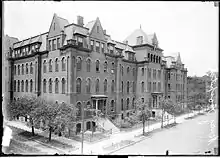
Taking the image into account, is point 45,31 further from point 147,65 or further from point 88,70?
point 147,65

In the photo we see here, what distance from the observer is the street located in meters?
3.33

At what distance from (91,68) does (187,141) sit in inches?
113

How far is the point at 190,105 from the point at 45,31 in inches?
171

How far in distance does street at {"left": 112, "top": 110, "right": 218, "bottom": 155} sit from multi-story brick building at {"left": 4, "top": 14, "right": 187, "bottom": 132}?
944 mm

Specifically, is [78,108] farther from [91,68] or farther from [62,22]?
[62,22]

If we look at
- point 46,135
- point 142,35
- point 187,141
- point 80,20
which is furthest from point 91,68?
point 187,141

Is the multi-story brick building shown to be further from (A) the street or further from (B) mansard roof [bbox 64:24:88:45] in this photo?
(A) the street

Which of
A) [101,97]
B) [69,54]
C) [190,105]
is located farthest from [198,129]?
[69,54]

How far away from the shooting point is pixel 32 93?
3506 millimetres

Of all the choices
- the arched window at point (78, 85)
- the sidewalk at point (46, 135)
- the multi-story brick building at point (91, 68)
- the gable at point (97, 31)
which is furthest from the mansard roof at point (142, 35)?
the sidewalk at point (46, 135)

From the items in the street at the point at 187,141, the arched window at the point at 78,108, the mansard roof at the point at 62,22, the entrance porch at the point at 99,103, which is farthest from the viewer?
the entrance porch at the point at 99,103

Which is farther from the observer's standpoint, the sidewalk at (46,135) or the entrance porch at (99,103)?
the entrance porch at (99,103)

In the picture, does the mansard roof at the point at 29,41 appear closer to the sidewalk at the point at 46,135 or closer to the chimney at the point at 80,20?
the chimney at the point at 80,20

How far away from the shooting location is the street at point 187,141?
3328mm
